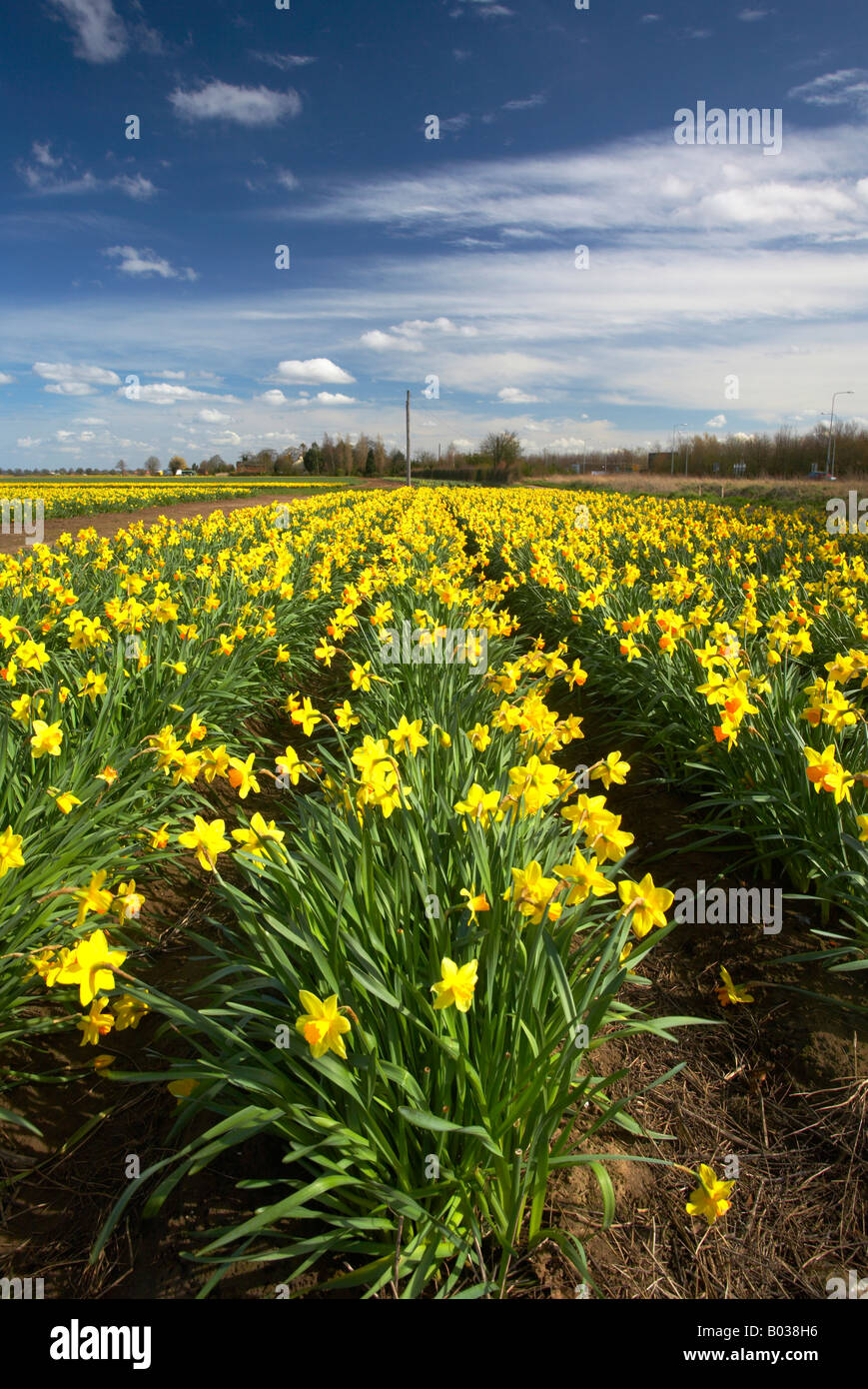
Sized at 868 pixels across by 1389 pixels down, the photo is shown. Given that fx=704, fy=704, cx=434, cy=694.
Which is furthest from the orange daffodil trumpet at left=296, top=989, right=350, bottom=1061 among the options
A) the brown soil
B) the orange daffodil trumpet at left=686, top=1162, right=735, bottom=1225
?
the orange daffodil trumpet at left=686, top=1162, right=735, bottom=1225

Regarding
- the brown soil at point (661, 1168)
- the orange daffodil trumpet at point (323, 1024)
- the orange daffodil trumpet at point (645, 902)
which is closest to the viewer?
the orange daffodil trumpet at point (323, 1024)

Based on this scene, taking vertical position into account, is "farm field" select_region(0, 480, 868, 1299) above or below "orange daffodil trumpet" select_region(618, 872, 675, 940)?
below

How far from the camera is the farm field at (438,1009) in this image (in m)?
1.52

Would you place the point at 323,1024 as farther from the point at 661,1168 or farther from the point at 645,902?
the point at 661,1168

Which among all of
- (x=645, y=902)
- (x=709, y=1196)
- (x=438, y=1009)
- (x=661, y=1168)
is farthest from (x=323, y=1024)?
(x=661, y=1168)

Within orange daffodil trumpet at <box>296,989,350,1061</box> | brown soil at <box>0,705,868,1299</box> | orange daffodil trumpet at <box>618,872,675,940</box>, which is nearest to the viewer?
orange daffodil trumpet at <box>296,989,350,1061</box>

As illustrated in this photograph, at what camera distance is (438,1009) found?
155 cm

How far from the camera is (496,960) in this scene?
1674mm

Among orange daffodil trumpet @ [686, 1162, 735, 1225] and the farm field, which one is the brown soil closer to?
the farm field

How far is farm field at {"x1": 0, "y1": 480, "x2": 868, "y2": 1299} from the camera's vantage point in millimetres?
1521

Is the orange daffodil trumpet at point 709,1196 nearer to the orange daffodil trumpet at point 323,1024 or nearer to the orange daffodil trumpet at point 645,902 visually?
the orange daffodil trumpet at point 645,902

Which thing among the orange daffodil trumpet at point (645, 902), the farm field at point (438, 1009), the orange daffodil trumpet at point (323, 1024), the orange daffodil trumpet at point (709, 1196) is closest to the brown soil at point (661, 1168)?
the farm field at point (438, 1009)

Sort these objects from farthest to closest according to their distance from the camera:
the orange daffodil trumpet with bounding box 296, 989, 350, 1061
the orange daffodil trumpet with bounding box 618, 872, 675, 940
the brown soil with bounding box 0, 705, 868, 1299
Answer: the brown soil with bounding box 0, 705, 868, 1299
the orange daffodil trumpet with bounding box 618, 872, 675, 940
the orange daffodil trumpet with bounding box 296, 989, 350, 1061
